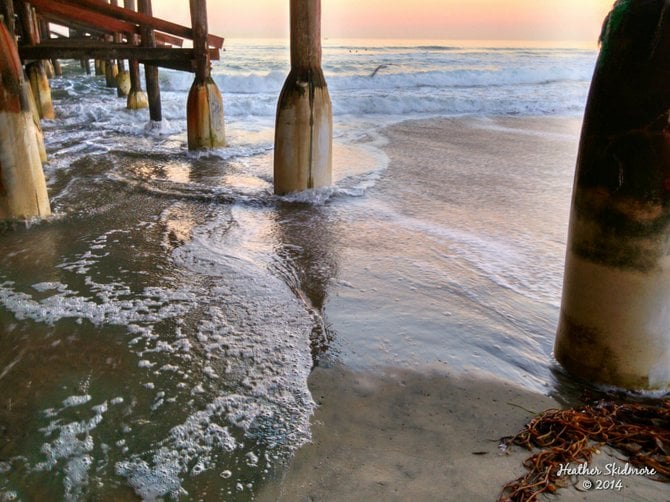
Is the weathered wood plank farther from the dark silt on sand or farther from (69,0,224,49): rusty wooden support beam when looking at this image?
the dark silt on sand

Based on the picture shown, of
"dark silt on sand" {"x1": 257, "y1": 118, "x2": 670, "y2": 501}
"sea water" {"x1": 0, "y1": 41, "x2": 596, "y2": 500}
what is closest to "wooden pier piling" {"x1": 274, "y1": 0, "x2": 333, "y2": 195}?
"sea water" {"x1": 0, "y1": 41, "x2": 596, "y2": 500}

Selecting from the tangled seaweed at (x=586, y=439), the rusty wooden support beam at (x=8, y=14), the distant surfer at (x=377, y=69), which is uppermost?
the rusty wooden support beam at (x=8, y=14)

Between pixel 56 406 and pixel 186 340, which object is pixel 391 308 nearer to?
pixel 186 340

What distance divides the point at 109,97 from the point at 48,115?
6.34 m

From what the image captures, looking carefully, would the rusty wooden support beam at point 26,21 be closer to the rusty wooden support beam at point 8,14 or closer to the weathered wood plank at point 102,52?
the weathered wood plank at point 102,52

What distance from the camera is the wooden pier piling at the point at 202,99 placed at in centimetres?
842

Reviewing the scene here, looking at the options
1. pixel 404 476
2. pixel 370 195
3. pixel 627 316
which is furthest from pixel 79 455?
pixel 370 195

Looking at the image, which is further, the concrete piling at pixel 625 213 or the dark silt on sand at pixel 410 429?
the concrete piling at pixel 625 213

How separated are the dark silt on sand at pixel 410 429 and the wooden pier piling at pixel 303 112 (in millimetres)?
2996

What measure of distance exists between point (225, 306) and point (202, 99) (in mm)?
5751

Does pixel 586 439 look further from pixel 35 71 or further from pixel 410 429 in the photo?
pixel 35 71

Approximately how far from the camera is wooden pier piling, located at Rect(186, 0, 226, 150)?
8422 mm

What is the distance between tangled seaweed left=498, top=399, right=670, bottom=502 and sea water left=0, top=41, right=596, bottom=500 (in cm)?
39

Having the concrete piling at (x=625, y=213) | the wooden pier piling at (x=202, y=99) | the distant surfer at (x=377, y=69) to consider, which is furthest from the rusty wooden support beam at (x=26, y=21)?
the distant surfer at (x=377, y=69)
